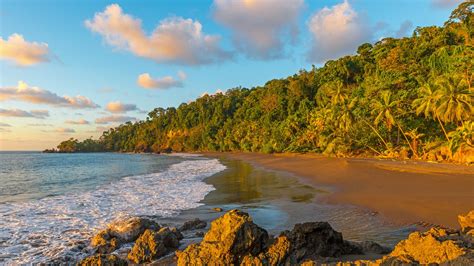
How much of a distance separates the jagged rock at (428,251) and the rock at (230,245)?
2.11 m

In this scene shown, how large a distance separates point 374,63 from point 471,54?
35432 mm

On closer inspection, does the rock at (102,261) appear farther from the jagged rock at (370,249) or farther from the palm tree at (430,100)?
the palm tree at (430,100)

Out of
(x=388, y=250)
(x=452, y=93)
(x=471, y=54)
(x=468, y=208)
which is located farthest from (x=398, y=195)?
(x=471, y=54)

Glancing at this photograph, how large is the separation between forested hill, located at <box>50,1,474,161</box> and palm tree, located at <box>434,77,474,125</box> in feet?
0.25

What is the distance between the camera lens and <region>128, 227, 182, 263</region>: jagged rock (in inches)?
291

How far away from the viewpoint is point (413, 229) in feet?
30.5

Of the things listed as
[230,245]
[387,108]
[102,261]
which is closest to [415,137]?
[387,108]

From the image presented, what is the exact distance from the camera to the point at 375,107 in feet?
120

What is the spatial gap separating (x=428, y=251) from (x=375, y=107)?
34.6 meters

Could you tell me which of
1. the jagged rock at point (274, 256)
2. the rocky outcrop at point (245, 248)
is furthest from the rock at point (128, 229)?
the jagged rock at point (274, 256)

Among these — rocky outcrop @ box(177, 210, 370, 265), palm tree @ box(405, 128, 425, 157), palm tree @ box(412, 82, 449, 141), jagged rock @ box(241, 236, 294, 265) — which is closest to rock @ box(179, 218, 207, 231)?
rocky outcrop @ box(177, 210, 370, 265)

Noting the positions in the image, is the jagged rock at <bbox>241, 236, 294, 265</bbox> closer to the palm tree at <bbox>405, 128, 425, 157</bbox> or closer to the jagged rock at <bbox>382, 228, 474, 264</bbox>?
the jagged rock at <bbox>382, 228, 474, 264</bbox>

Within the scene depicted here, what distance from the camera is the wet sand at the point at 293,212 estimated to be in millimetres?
9242

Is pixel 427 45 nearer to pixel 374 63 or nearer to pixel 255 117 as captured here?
pixel 374 63
